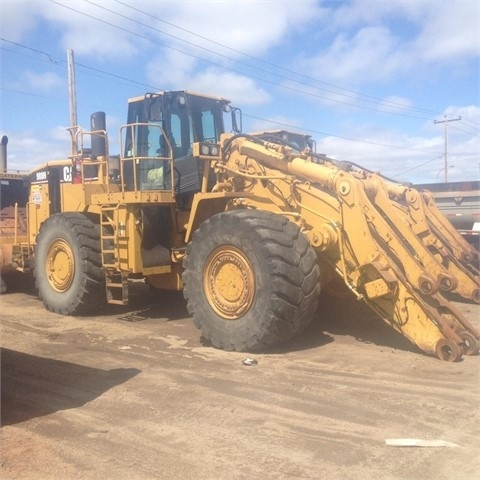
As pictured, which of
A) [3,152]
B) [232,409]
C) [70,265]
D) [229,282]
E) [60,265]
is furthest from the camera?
[3,152]

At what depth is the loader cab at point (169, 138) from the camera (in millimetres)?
8664

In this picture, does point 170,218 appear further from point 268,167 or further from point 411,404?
point 411,404

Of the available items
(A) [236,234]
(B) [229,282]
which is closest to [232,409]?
(B) [229,282]

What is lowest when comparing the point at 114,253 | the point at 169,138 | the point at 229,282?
the point at 229,282

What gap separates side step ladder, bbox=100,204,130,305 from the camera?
28.3 feet

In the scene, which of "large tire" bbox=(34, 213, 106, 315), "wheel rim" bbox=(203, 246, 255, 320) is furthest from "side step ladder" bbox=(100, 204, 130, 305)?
"wheel rim" bbox=(203, 246, 255, 320)

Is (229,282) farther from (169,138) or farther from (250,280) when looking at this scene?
(169,138)

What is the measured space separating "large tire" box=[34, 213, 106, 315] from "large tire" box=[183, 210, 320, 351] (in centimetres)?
239

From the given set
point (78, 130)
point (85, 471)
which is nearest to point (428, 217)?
point (78, 130)

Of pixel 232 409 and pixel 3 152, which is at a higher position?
pixel 3 152

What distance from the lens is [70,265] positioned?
946 centimetres

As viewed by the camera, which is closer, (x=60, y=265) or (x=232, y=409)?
(x=232, y=409)

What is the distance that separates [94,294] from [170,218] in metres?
1.73

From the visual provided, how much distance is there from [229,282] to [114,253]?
2450 millimetres
